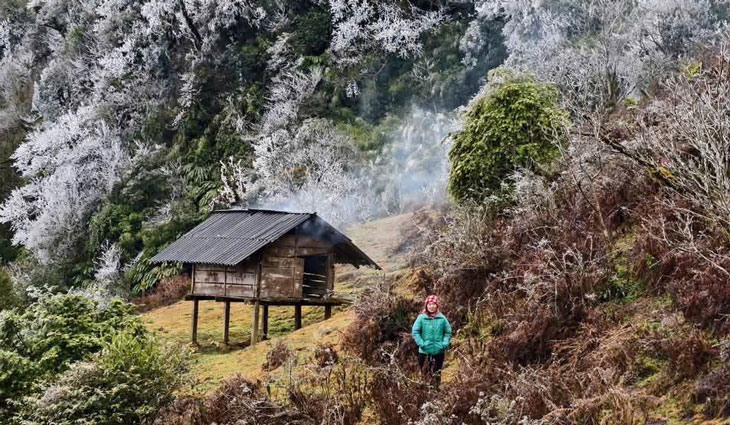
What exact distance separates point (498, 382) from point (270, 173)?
2266cm

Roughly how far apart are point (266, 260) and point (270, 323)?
11.3ft

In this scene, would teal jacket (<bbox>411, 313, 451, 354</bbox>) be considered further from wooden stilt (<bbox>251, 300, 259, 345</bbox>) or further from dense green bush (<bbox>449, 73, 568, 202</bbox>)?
wooden stilt (<bbox>251, 300, 259, 345</bbox>)

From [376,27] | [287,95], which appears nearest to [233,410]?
[287,95]

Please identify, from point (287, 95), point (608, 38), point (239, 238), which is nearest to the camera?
point (239, 238)

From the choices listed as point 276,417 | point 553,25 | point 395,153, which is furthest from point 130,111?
point 276,417

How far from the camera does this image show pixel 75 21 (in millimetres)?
48156

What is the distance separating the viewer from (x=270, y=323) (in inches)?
844

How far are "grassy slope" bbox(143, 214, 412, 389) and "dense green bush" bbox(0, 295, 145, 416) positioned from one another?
54.8 inches

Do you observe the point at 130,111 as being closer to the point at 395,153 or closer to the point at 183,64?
the point at 183,64

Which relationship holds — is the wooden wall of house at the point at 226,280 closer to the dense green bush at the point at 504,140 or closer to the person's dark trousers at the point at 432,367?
the dense green bush at the point at 504,140

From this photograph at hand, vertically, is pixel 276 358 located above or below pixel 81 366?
below

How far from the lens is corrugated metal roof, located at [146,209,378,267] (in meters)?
18.2

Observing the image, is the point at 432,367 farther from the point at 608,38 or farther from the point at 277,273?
the point at 608,38

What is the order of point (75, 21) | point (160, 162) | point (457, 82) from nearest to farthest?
point (457, 82) → point (160, 162) → point (75, 21)
